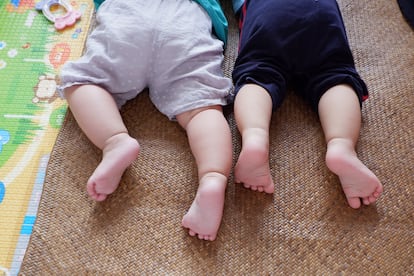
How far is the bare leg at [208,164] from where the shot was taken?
80 centimetres

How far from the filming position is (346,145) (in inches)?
33.2

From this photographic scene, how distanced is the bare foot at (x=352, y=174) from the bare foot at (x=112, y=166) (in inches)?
14.2

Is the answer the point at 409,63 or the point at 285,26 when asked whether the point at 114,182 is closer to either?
the point at 285,26

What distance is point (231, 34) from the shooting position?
1.16m

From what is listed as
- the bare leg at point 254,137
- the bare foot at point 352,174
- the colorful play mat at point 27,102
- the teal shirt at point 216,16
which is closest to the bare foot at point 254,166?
the bare leg at point 254,137

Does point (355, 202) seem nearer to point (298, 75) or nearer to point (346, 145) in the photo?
point (346, 145)

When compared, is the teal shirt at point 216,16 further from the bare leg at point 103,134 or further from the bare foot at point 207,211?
the bare foot at point 207,211

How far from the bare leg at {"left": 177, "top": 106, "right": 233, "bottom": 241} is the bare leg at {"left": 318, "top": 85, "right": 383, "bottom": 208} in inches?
7.5

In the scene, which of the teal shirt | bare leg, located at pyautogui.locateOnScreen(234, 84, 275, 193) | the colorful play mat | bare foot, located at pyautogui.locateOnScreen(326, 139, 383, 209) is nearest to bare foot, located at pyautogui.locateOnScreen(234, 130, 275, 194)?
bare leg, located at pyautogui.locateOnScreen(234, 84, 275, 193)

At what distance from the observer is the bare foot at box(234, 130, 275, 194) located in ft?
2.67

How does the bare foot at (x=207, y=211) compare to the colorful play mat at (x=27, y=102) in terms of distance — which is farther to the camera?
the colorful play mat at (x=27, y=102)

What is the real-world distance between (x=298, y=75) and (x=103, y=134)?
42 cm

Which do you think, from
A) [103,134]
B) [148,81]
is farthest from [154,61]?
[103,134]

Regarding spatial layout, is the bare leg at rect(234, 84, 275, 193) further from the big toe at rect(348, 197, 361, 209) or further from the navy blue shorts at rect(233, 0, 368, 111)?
the big toe at rect(348, 197, 361, 209)
